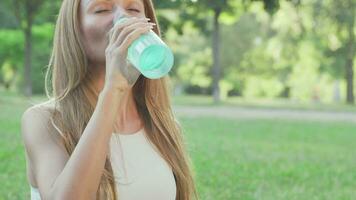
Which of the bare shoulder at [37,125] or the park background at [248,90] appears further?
the park background at [248,90]

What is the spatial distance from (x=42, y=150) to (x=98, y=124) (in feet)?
0.70

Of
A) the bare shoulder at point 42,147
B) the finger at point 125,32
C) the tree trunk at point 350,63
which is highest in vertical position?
the finger at point 125,32

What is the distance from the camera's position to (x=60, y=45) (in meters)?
1.98

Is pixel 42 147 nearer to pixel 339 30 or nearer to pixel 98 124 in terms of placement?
pixel 98 124

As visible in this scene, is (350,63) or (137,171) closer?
(137,171)

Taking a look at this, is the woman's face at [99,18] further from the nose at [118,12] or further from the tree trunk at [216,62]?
the tree trunk at [216,62]

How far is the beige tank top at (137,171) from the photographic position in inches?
77.7

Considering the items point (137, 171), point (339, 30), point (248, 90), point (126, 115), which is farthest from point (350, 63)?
point (137, 171)

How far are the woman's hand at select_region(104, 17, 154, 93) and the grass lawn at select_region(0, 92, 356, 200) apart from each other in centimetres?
83

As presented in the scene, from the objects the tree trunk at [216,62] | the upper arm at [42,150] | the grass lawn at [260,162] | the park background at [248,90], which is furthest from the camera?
the tree trunk at [216,62]

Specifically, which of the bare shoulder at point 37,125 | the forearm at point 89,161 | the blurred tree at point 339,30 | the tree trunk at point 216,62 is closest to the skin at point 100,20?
the forearm at point 89,161

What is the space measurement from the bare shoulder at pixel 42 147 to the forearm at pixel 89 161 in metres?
0.08

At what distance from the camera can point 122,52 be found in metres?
1.74

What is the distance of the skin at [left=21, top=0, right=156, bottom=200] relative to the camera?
1740mm
